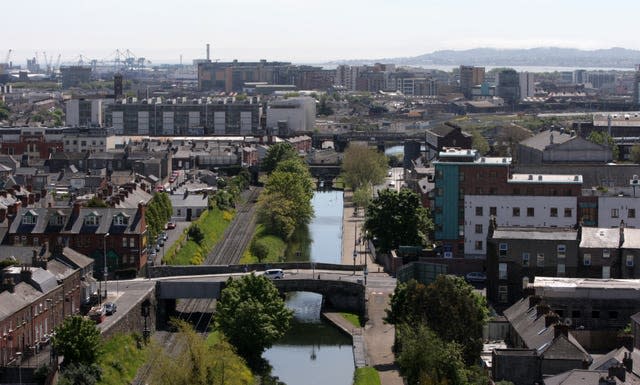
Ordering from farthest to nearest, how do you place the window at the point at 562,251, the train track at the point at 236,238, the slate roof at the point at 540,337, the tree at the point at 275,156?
the tree at the point at 275,156, the train track at the point at 236,238, the window at the point at 562,251, the slate roof at the point at 540,337

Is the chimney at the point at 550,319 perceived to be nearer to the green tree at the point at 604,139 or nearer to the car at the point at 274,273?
the car at the point at 274,273

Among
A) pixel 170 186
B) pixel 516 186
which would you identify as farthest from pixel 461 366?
pixel 170 186

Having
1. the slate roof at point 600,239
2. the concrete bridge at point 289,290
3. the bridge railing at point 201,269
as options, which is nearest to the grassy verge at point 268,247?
the bridge railing at point 201,269

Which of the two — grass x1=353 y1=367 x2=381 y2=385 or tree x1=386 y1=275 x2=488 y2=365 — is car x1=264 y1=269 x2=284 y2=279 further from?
tree x1=386 y1=275 x2=488 y2=365

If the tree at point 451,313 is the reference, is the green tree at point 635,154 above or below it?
above

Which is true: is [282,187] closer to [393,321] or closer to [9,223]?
[9,223]

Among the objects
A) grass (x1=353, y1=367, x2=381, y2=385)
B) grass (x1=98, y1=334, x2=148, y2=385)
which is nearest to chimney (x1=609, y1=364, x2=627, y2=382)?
grass (x1=353, y1=367, x2=381, y2=385)
